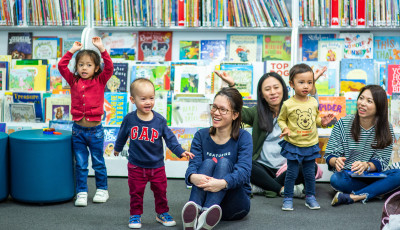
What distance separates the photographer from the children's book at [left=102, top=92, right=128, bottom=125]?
151 inches

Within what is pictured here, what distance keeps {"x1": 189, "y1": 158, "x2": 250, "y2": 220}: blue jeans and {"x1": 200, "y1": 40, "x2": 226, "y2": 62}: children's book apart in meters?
1.76

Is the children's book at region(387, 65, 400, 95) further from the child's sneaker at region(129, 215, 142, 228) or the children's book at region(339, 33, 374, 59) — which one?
the child's sneaker at region(129, 215, 142, 228)

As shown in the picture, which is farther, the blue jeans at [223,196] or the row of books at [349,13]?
the row of books at [349,13]

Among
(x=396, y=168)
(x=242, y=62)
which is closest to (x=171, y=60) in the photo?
(x=242, y=62)

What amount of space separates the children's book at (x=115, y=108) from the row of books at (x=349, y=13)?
156cm

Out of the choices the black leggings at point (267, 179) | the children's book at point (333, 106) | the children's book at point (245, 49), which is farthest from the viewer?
the children's book at point (245, 49)

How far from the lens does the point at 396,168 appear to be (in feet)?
10.4

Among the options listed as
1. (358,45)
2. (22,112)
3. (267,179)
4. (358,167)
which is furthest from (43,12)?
(358,167)

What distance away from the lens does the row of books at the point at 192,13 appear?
12.5 ft

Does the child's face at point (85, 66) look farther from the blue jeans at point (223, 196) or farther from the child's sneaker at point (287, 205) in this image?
the child's sneaker at point (287, 205)

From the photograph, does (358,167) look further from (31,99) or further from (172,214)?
(31,99)

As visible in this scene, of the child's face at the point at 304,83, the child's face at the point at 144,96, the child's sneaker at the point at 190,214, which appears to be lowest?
the child's sneaker at the point at 190,214

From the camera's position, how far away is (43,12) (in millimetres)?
3977

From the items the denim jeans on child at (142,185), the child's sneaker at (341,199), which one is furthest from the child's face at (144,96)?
the child's sneaker at (341,199)
